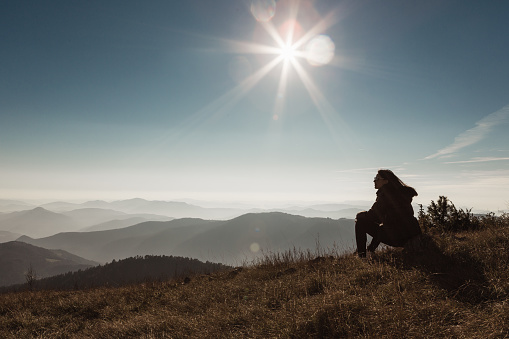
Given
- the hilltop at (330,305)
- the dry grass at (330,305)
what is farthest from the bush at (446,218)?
the dry grass at (330,305)

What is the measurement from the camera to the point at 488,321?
2.79 metres

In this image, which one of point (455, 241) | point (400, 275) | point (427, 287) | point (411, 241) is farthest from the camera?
point (411, 241)

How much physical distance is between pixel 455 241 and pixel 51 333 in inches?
333

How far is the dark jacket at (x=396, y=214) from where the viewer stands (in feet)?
21.1

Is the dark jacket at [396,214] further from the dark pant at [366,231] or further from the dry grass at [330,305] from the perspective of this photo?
the dry grass at [330,305]

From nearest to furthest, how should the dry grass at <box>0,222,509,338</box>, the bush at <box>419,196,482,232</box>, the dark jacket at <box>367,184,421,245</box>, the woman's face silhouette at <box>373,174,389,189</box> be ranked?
the dry grass at <box>0,222,509,338</box>
the dark jacket at <box>367,184,421,245</box>
the woman's face silhouette at <box>373,174,389,189</box>
the bush at <box>419,196,482,232</box>

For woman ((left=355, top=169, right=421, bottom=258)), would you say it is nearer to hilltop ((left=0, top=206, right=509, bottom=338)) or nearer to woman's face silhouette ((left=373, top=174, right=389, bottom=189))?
woman's face silhouette ((left=373, top=174, right=389, bottom=189))

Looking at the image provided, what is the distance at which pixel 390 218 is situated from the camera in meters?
6.55

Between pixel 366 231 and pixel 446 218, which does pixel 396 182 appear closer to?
pixel 366 231

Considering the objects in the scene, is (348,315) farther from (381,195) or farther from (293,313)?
(381,195)

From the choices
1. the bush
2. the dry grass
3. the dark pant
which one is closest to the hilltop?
the dry grass

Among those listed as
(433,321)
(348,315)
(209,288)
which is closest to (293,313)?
(348,315)

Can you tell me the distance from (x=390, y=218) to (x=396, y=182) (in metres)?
1.01

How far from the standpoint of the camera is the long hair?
6.67 metres
